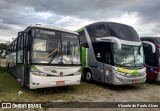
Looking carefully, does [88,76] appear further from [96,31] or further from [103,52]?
[96,31]

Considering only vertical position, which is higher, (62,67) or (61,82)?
(62,67)

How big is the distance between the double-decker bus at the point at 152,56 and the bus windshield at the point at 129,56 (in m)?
1.42

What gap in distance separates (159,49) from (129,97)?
4.95m

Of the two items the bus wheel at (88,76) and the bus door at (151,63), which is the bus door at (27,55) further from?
the bus door at (151,63)

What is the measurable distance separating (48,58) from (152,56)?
7.27 m

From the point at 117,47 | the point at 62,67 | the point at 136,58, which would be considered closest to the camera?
the point at 62,67

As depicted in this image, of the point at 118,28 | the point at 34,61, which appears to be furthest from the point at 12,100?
the point at 118,28

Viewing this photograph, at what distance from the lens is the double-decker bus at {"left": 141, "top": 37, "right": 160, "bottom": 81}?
11461 millimetres

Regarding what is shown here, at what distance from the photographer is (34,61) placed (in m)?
7.39

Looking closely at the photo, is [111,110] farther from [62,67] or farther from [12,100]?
[12,100]

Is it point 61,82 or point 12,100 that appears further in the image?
point 61,82

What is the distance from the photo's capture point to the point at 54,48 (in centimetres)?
800

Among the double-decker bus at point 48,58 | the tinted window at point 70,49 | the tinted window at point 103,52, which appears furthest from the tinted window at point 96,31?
the double-decker bus at point 48,58

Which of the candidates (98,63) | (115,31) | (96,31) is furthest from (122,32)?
(98,63)
